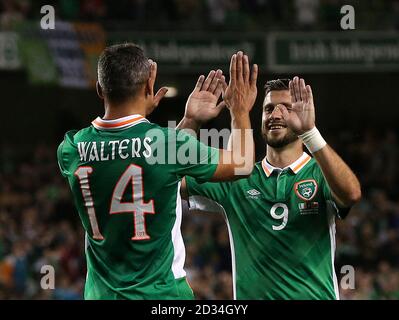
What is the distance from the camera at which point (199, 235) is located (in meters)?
14.0

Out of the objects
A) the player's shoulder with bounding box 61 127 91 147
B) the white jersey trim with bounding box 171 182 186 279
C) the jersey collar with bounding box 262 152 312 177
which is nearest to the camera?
the white jersey trim with bounding box 171 182 186 279

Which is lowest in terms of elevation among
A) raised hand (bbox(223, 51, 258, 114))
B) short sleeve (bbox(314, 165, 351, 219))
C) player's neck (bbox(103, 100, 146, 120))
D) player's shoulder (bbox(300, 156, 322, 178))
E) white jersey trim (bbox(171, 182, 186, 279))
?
white jersey trim (bbox(171, 182, 186, 279))

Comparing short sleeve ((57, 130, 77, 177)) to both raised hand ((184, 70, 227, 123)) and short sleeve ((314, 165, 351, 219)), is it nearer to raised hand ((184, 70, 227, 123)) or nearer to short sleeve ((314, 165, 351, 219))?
raised hand ((184, 70, 227, 123))

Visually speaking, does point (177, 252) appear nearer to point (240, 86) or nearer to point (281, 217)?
point (240, 86)

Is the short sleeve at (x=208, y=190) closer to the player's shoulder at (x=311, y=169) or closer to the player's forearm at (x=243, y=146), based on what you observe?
the player's shoulder at (x=311, y=169)

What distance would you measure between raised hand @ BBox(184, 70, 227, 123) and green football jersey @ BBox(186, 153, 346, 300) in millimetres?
758

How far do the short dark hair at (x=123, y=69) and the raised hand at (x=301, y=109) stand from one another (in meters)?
0.86

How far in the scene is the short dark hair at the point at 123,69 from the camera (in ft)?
14.6

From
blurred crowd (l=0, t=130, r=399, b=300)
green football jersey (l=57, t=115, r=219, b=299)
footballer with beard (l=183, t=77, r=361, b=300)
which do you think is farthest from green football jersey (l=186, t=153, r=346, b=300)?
blurred crowd (l=0, t=130, r=399, b=300)

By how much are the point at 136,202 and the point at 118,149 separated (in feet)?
0.87

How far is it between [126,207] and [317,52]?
12.1m

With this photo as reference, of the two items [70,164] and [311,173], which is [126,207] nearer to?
[70,164]

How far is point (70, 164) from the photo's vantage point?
183 inches

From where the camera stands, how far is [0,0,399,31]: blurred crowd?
16406 mm
